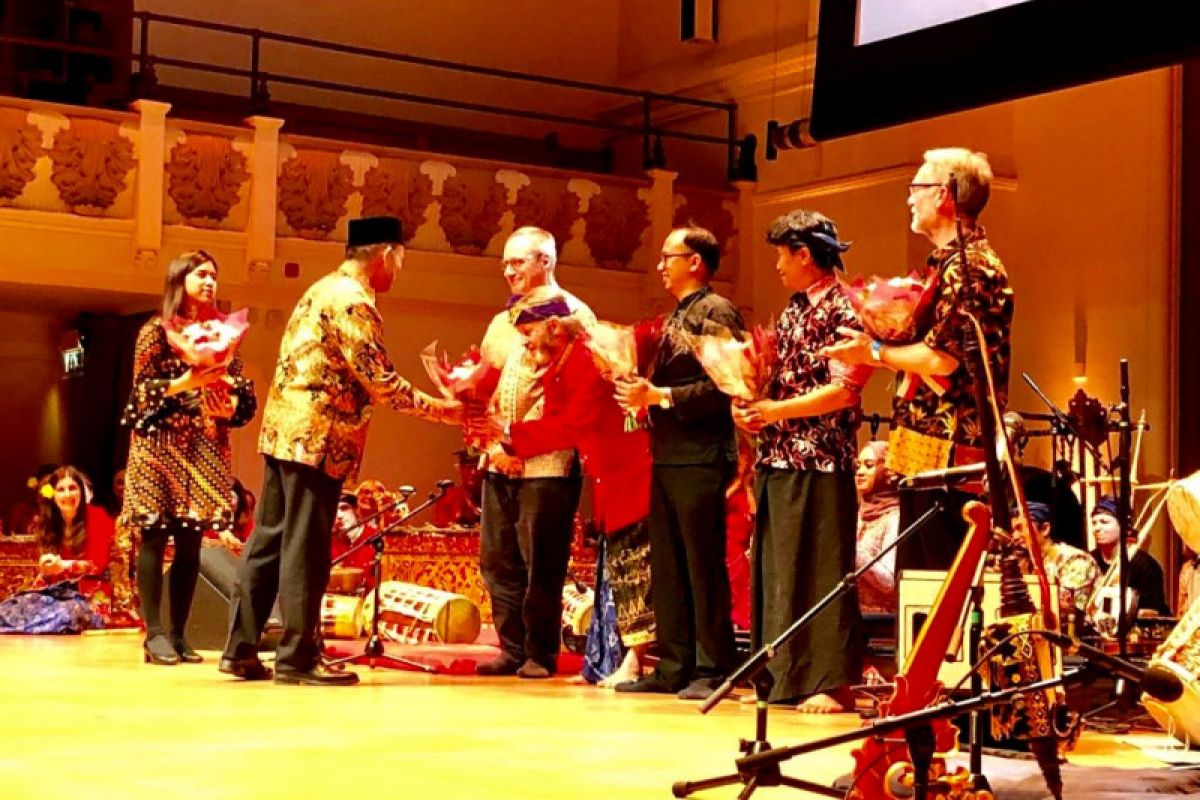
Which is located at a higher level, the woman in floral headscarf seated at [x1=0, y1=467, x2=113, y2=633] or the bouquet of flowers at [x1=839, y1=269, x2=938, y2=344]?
the bouquet of flowers at [x1=839, y1=269, x2=938, y2=344]

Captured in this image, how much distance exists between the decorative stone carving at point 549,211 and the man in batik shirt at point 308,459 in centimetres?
764

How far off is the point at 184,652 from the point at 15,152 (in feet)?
19.7

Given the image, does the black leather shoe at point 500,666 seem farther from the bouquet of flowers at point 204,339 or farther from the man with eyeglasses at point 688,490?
the bouquet of flowers at point 204,339

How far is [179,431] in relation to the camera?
6.72 m

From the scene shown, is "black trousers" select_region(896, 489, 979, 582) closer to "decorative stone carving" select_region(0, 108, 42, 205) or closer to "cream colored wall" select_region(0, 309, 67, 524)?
"decorative stone carving" select_region(0, 108, 42, 205)

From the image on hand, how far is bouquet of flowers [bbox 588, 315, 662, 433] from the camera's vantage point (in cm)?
619

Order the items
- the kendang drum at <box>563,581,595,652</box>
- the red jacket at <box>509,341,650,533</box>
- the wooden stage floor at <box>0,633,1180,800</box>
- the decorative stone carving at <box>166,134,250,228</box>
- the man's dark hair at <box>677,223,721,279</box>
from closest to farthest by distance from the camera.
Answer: the wooden stage floor at <box>0,633,1180,800</box>, the man's dark hair at <box>677,223,721,279</box>, the red jacket at <box>509,341,650,533</box>, the kendang drum at <box>563,581,595,652</box>, the decorative stone carving at <box>166,134,250,228</box>

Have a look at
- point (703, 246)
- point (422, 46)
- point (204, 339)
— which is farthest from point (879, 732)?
point (422, 46)

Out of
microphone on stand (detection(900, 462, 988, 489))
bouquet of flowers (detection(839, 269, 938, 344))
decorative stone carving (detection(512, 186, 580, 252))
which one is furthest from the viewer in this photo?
decorative stone carving (detection(512, 186, 580, 252))

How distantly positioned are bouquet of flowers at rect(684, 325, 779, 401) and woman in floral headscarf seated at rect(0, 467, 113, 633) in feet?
15.2

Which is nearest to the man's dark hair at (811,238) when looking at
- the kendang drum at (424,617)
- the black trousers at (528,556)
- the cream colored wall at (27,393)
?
the black trousers at (528,556)

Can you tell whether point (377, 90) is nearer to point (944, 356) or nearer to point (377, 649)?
point (377, 649)

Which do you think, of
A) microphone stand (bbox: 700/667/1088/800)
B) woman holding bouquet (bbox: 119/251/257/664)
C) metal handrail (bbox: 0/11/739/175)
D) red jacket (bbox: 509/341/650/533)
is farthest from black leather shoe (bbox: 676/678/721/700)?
metal handrail (bbox: 0/11/739/175)

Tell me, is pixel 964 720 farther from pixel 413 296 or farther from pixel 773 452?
pixel 413 296
